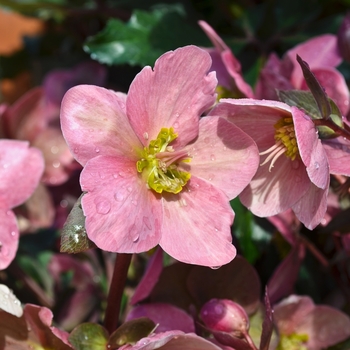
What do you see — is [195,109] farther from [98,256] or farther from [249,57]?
[249,57]

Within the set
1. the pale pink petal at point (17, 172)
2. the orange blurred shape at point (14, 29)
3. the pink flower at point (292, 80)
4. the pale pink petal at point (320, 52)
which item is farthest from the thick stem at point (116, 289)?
the orange blurred shape at point (14, 29)

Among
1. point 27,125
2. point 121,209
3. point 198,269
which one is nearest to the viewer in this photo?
point 121,209

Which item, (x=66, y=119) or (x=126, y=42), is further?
(x=126, y=42)

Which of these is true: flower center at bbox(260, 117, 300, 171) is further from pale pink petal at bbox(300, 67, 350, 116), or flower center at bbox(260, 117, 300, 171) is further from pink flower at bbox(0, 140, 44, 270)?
pink flower at bbox(0, 140, 44, 270)

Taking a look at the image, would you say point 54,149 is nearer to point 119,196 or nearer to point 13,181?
point 13,181

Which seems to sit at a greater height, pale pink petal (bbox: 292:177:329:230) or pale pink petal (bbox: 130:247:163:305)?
pale pink petal (bbox: 292:177:329:230)

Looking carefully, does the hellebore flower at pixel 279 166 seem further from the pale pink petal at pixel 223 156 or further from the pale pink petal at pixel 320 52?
the pale pink petal at pixel 320 52

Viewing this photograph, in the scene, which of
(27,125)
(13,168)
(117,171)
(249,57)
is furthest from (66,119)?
(249,57)

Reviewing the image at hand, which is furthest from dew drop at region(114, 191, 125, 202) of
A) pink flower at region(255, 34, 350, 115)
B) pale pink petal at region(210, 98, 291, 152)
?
pink flower at region(255, 34, 350, 115)
